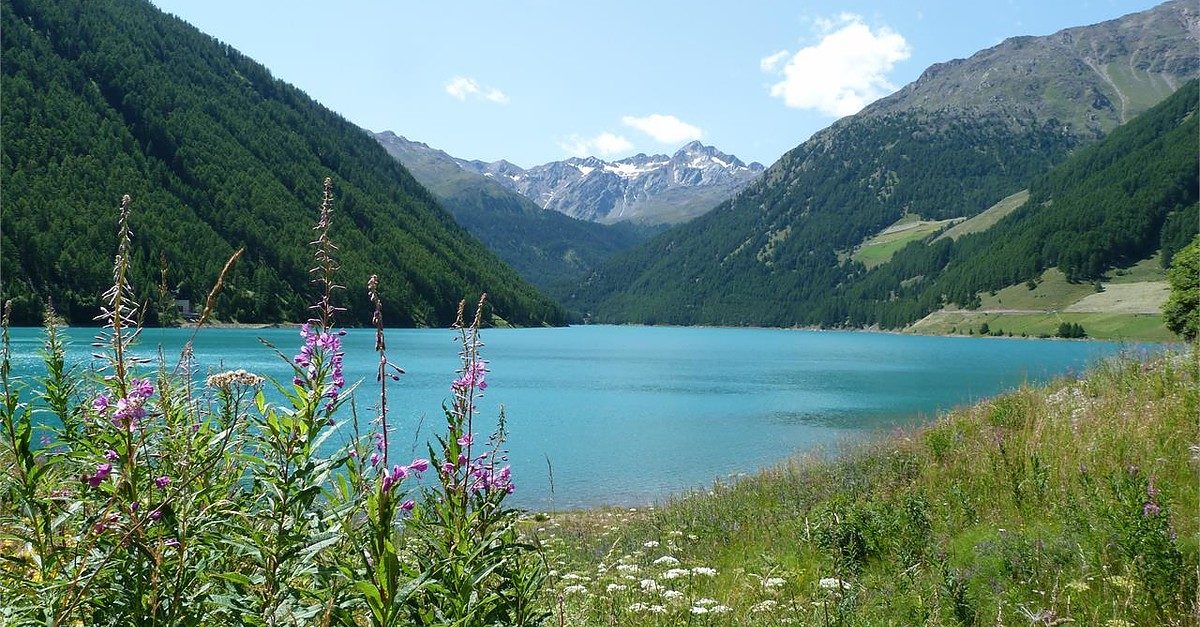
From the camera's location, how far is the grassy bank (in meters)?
5.19

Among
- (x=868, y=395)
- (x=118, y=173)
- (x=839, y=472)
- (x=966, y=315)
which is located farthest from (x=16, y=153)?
(x=966, y=315)

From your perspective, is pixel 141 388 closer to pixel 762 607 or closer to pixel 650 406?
pixel 762 607

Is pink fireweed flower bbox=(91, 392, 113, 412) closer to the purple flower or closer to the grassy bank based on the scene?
the purple flower

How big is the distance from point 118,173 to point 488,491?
198 metres

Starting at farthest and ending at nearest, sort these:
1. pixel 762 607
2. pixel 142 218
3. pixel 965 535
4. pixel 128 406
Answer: pixel 142 218 → pixel 965 535 → pixel 762 607 → pixel 128 406

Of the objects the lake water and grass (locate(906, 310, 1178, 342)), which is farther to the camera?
grass (locate(906, 310, 1178, 342))

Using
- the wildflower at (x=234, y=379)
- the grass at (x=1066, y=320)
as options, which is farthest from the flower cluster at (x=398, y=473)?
the grass at (x=1066, y=320)

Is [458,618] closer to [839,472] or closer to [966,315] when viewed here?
[839,472]

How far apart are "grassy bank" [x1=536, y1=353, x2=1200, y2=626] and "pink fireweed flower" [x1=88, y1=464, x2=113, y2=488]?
1929 mm

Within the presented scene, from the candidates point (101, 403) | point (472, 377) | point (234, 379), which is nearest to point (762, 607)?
point (472, 377)

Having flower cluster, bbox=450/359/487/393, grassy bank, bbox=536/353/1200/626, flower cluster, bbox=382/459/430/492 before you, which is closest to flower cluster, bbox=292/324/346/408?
flower cluster, bbox=382/459/430/492

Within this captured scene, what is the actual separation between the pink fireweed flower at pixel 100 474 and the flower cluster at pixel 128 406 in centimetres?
20

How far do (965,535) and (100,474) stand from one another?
325 inches

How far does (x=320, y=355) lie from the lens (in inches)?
107
